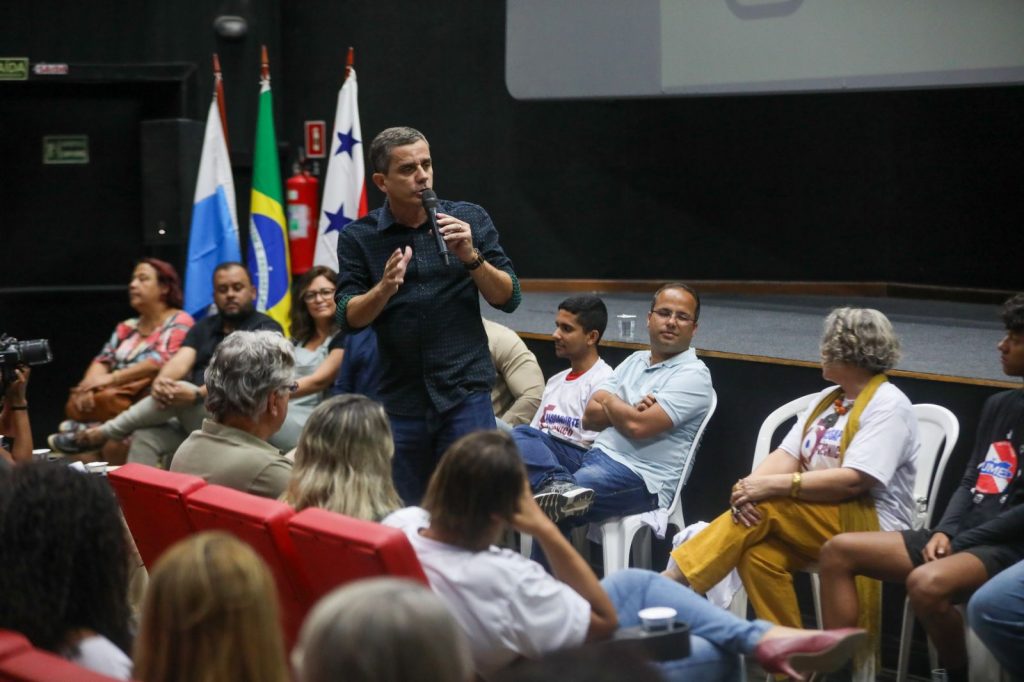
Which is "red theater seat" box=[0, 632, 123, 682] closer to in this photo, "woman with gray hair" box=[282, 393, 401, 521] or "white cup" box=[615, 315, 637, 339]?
"woman with gray hair" box=[282, 393, 401, 521]

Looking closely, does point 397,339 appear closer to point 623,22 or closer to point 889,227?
point 623,22

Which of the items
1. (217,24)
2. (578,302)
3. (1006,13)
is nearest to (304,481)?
(578,302)

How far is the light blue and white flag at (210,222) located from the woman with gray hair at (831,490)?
325cm

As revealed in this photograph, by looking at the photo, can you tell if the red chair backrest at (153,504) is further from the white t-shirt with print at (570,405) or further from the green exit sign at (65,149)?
the green exit sign at (65,149)

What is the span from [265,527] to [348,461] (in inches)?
8.5

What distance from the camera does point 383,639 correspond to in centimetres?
130

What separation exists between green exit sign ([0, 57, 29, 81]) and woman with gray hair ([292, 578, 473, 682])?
5607mm

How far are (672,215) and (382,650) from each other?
5733 millimetres

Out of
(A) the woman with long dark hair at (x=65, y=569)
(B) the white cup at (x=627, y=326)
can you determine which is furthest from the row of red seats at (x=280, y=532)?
(B) the white cup at (x=627, y=326)

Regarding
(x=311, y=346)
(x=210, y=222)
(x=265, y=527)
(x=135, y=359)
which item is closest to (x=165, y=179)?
(x=210, y=222)

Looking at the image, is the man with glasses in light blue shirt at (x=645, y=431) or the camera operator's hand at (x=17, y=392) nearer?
the camera operator's hand at (x=17, y=392)

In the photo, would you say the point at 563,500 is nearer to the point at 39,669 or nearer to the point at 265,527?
the point at 265,527

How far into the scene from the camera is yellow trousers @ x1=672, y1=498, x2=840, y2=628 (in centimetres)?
325

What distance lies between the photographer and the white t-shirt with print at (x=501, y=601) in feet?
7.12
